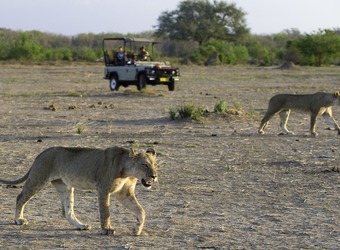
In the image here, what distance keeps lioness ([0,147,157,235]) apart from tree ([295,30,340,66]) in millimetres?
69051

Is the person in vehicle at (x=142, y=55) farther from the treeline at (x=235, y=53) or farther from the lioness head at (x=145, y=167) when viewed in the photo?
the treeline at (x=235, y=53)

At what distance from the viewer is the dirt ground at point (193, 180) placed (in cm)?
937

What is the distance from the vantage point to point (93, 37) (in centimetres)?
12612

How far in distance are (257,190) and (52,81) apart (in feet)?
119

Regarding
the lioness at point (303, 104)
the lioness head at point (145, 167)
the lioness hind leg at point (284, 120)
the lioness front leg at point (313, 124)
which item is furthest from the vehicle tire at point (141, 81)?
the lioness head at point (145, 167)

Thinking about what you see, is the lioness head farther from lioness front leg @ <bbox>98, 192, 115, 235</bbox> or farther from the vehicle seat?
the vehicle seat

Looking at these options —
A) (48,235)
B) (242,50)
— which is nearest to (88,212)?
(48,235)

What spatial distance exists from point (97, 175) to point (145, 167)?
66 centimetres

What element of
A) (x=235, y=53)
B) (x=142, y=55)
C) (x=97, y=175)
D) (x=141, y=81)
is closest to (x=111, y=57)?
A: (x=142, y=55)

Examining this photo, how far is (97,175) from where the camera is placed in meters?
9.38

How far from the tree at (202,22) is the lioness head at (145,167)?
317 ft

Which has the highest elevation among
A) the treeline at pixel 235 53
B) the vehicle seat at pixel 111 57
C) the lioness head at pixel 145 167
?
the lioness head at pixel 145 167

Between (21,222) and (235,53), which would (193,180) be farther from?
(235,53)

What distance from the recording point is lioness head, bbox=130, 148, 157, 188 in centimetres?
895
